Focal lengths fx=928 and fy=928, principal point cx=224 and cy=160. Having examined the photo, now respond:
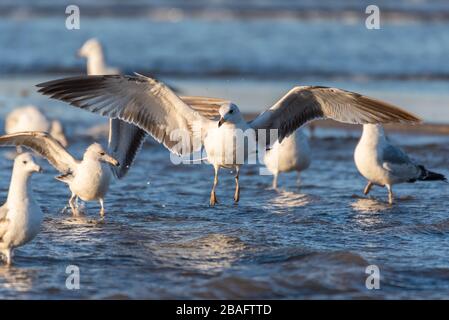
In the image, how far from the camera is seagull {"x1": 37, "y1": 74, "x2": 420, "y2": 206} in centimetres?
768

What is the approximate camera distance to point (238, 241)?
710cm

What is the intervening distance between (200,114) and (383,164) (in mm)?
2043

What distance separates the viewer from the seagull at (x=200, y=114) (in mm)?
7676

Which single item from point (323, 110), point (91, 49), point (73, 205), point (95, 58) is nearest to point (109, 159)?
point (73, 205)

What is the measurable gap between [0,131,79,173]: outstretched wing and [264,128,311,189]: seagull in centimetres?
242

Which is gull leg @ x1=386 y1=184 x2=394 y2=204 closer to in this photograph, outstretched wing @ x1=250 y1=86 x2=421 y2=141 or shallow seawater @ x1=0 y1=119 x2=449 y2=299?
shallow seawater @ x1=0 y1=119 x2=449 y2=299

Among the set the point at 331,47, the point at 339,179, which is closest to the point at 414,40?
the point at 331,47

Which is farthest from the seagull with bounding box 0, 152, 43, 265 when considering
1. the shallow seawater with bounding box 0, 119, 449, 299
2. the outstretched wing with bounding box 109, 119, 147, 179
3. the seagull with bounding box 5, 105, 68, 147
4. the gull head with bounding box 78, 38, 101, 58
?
the gull head with bounding box 78, 38, 101, 58

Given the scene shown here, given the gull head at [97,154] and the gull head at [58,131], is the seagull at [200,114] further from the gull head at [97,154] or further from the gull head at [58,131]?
the gull head at [58,131]

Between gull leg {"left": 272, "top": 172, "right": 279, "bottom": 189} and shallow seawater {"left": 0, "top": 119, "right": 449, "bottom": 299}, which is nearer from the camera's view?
shallow seawater {"left": 0, "top": 119, "right": 449, "bottom": 299}

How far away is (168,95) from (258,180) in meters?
2.57

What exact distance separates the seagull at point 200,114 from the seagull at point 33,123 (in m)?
3.51

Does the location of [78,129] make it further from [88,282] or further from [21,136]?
[88,282]

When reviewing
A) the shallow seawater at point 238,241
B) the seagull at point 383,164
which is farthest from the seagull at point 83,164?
the seagull at point 383,164
